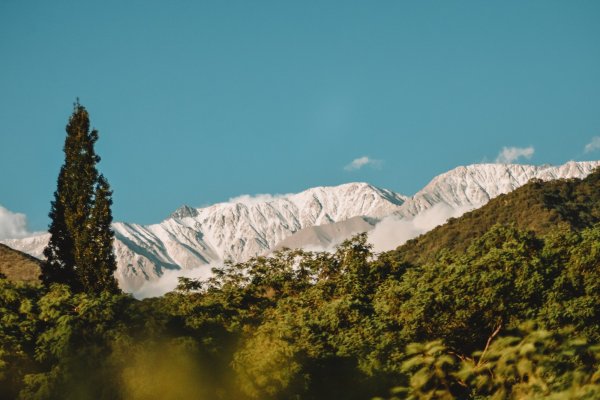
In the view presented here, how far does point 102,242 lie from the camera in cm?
4303

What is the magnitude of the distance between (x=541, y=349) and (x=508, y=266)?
28.7 meters

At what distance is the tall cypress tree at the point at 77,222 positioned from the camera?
138 feet

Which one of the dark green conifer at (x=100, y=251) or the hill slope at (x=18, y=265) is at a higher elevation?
the hill slope at (x=18, y=265)

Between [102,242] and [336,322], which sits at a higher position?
[102,242]

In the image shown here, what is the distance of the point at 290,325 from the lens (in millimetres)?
31281

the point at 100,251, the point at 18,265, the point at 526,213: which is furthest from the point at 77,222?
the point at 526,213

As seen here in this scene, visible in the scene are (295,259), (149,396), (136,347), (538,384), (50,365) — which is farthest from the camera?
(295,259)

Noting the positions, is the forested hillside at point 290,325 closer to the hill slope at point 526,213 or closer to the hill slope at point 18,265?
the hill slope at point 18,265

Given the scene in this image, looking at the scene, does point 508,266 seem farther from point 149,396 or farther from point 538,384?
point 538,384

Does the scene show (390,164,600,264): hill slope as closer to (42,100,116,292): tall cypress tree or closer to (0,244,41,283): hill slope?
(0,244,41,283): hill slope

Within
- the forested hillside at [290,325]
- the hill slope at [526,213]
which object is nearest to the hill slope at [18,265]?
the forested hillside at [290,325]

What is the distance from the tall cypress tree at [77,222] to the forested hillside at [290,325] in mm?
6434

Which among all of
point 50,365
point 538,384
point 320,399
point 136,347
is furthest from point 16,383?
point 538,384

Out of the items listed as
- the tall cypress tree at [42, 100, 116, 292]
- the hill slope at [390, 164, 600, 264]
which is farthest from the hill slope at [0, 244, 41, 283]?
the hill slope at [390, 164, 600, 264]
